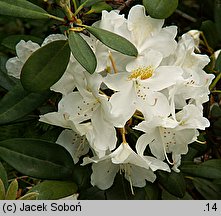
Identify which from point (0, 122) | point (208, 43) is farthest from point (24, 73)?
point (208, 43)

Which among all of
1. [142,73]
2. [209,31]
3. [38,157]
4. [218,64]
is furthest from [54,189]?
[209,31]

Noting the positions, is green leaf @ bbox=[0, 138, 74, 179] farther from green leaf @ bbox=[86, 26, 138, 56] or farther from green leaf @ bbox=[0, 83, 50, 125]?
green leaf @ bbox=[86, 26, 138, 56]

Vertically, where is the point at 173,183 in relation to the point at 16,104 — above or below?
below

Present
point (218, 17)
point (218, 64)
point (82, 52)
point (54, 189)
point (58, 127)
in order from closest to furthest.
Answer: point (82, 52), point (54, 189), point (58, 127), point (218, 64), point (218, 17)

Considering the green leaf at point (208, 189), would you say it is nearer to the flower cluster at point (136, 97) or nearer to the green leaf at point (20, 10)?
the flower cluster at point (136, 97)

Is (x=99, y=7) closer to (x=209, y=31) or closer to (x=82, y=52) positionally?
(x=82, y=52)
